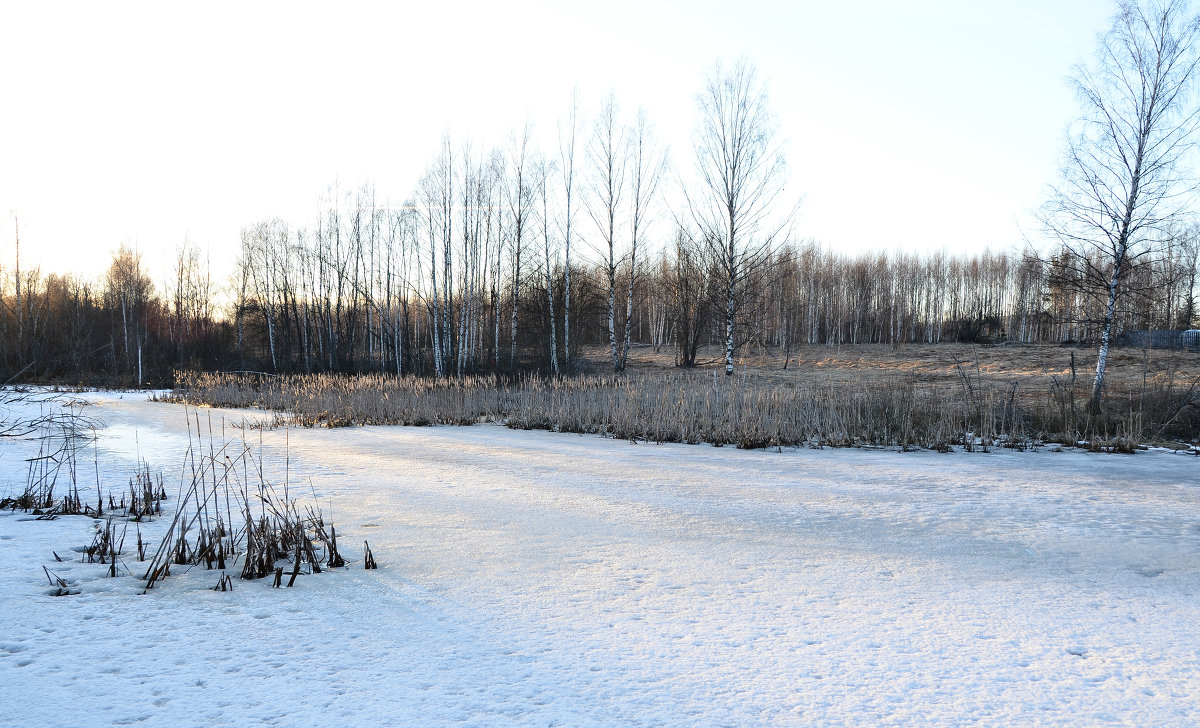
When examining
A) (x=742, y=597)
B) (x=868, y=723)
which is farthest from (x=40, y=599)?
(x=868, y=723)

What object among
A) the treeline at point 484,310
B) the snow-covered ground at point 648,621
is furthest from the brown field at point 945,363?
the snow-covered ground at point 648,621

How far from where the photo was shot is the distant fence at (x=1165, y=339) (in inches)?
1144

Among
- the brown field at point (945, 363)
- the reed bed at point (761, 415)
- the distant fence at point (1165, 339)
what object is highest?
the distant fence at point (1165, 339)

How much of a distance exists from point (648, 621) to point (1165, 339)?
39.5 metres

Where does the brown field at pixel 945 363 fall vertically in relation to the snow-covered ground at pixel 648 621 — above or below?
above

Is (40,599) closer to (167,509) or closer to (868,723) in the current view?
(167,509)

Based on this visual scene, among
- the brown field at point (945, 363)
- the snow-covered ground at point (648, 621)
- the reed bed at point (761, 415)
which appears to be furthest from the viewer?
the brown field at point (945, 363)

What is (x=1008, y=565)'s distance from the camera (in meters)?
3.80

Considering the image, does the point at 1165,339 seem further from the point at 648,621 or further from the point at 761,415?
the point at 648,621

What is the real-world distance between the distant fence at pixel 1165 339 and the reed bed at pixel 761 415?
71.9 feet

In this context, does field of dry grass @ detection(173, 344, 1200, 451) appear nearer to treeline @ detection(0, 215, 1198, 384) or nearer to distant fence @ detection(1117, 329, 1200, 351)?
treeline @ detection(0, 215, 1198, 384)

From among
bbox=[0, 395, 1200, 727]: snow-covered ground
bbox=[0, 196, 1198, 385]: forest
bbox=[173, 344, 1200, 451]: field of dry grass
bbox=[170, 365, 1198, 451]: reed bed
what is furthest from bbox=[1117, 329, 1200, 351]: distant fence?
bbox=[0, 395, 1200, 727]: snow-covered ground

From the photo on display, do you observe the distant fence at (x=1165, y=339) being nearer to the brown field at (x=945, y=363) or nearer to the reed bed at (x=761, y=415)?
the brown field at (x=945, y=363)

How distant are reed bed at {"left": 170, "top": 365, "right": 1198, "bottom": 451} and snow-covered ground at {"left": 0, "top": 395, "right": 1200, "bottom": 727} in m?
3.96
